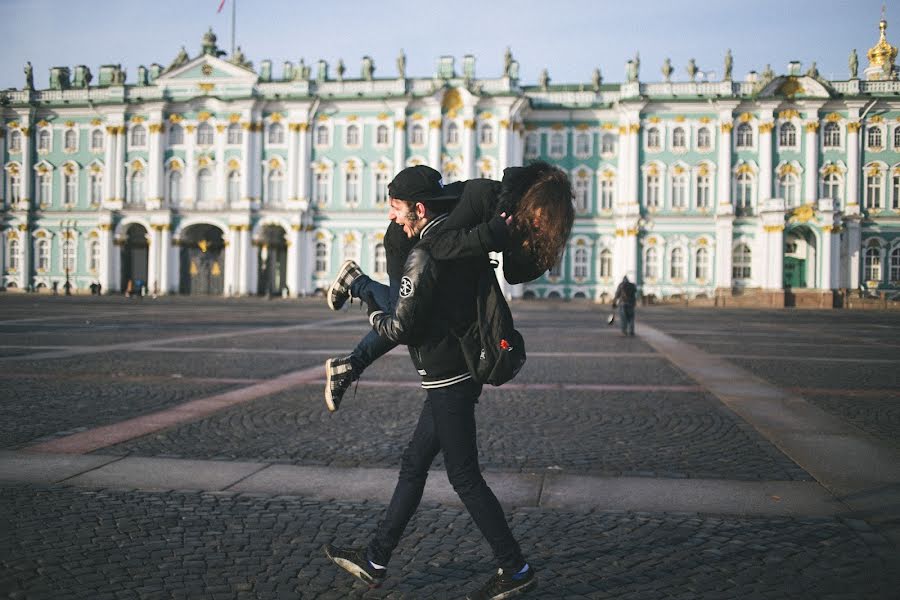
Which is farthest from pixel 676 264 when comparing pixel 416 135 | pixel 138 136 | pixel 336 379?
pixel 336 379

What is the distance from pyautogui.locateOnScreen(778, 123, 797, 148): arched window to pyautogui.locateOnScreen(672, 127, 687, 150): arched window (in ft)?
19.8

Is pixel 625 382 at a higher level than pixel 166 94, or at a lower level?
lower

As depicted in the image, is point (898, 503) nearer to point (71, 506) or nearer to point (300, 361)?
point (71, 506)

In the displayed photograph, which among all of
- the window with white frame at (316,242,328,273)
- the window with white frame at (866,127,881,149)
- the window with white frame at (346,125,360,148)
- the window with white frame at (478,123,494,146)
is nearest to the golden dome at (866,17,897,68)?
the window with white frame at (866,127,881,149)

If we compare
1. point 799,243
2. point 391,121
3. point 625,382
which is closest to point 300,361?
point 625,382

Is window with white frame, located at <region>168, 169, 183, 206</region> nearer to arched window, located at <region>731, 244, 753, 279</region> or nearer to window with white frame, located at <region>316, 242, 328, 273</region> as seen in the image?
window with white frame, located at <region>316, 242, 328, 273</region>

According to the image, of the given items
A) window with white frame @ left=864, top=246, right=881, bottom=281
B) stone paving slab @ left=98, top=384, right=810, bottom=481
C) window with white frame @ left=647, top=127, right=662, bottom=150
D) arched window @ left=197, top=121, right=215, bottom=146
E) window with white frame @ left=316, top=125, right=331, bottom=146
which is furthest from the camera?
arched window @ left=197, top=121, right=215, bottom=146

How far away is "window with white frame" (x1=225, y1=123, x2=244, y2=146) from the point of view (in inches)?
2135

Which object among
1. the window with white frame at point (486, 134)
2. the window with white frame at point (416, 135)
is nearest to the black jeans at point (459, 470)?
the window with white frame at point (486, 134)

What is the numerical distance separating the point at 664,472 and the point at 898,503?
5.16 ft

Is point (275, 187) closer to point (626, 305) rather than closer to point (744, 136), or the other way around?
point (744, 136)

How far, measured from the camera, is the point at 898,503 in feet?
16.9

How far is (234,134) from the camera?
54281 mm

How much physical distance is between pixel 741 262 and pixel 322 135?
29.8 meters
